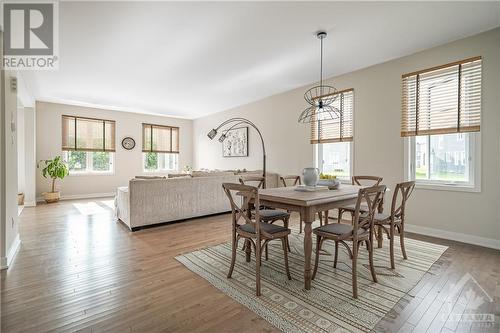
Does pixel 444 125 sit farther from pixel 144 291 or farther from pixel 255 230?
pixel 144 291

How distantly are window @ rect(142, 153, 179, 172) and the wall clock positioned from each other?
1.53ft

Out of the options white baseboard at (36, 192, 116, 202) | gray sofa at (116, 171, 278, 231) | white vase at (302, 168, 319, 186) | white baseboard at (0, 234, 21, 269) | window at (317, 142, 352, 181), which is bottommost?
white baseboard at (0, 234, 21, 269)

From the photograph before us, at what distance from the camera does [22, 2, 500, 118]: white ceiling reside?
262cm

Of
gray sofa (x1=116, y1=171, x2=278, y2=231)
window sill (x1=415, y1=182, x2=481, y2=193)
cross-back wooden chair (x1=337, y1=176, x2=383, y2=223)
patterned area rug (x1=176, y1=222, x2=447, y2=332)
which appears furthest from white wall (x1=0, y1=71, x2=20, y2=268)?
window sill (x1=415, y1=182, x2=481, y2=193)

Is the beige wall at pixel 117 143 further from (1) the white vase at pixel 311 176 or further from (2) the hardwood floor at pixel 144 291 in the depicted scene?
(1) the white vase at pixel 311 176

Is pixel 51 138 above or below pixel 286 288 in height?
above

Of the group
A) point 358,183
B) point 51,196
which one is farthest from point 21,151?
point 358,183

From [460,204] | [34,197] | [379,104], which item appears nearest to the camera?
[460,204]

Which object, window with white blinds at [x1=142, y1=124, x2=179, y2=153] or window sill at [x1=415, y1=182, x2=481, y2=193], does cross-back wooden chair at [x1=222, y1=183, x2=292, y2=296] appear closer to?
window sill at [x1=415, y1=182, x2=481, y2=193]

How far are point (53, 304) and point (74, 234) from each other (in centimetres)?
206

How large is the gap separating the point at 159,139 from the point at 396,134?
7.05m

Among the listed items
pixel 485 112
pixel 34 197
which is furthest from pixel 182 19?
pixel 34 197

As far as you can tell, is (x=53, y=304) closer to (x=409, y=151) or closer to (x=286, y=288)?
(x=286, y=288)

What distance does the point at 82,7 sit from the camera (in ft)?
8.34
